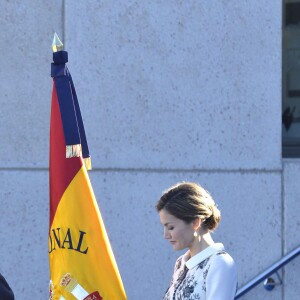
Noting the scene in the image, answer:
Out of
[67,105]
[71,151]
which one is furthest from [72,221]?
[67,105]

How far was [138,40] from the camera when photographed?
6258 millimetres

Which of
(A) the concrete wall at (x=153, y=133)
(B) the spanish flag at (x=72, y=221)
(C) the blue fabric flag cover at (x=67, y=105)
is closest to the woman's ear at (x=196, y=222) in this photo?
(B) the spanish flag at (x=72, y=221)

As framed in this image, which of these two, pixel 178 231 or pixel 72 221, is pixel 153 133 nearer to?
pixel 72 221

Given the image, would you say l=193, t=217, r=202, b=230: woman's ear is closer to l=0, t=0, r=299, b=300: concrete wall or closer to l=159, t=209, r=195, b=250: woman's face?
l=159, t=209, r=195, b=250: woman's face

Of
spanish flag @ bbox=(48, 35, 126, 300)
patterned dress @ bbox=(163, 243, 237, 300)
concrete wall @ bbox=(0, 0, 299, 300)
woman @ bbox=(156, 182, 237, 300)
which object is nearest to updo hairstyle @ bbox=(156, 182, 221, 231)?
woman @ bbox=(156, 182, 237, 300)

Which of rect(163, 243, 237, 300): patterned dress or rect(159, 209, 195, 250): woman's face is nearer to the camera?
rect(163, 243, 237, 300): patterned dress

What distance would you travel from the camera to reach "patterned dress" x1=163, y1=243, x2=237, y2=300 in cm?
362

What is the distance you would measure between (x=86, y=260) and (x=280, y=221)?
7.02ft

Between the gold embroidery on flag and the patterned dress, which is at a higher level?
the gold embroidery on flag

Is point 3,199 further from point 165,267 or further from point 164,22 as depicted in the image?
point 164,22

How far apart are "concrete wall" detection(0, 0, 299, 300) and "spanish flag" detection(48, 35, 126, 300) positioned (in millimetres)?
1614

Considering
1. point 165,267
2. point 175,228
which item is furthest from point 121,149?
point 175,228

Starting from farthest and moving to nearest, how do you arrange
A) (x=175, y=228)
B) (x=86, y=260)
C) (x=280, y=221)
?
1. (x=280, y=221)
2. (x=86, y=260)
3. (x=175, y=228)

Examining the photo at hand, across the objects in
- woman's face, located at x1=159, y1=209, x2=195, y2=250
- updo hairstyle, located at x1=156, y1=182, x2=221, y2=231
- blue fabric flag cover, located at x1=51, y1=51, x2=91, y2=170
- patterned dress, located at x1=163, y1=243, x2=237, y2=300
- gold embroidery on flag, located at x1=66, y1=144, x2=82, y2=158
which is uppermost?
blue fabric flag cover, located at x1=51, y1=51, x2=91, y2=170
